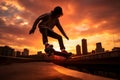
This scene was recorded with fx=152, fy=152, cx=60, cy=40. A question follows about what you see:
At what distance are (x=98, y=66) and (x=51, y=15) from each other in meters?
3.47

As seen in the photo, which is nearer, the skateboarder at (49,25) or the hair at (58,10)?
the hair at (58,10)

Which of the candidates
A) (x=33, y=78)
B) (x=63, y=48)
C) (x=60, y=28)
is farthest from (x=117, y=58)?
(x=33, y=78)

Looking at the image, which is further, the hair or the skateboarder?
the skateboarder

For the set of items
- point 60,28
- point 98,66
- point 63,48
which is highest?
point 60,28

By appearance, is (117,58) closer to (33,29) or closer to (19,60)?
(33,29)

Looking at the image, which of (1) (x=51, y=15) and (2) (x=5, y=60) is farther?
(1) (x=51, y=15)

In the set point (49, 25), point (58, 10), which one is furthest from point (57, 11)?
point (49, 25)

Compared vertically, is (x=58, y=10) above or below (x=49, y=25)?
above

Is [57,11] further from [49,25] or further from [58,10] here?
[49,25]

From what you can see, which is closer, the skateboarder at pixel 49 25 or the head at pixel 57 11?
the head at pixel 57 11

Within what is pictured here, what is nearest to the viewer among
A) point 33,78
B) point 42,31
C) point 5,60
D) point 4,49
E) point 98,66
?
point 33,78

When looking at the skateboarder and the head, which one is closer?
the head

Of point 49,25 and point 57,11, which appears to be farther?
point 49,25

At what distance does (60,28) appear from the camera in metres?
7.83
